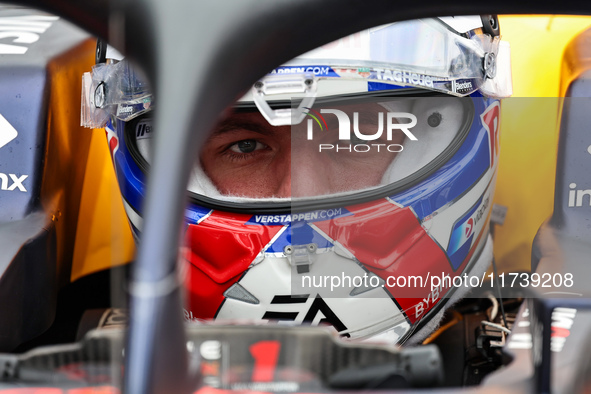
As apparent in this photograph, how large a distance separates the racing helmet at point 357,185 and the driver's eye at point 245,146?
0.06 metres

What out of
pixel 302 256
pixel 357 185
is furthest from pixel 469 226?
pixel 302 256

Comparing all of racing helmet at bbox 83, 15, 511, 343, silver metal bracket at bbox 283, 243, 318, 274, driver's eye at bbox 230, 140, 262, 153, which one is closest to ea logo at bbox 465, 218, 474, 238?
racing helmet at bbox 83, 15, 511, 343

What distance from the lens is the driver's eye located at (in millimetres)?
1240

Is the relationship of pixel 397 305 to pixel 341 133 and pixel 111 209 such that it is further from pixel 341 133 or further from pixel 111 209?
pixel 111 209

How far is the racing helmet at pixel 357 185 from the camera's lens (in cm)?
102

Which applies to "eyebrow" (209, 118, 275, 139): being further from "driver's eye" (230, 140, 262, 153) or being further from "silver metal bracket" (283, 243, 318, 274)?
"silver metal bracket" (283, 243, 318, 274)

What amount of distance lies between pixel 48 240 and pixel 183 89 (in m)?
0.89

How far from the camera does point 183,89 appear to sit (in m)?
0.30

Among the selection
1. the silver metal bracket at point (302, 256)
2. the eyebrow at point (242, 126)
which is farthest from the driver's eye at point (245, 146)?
the silver metal bracket at point (302, 256)

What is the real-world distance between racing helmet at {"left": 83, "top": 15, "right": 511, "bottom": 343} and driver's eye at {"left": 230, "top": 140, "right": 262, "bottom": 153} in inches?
2.4

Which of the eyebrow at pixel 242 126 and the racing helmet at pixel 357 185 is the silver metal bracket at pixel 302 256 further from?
the eyebrow at pixel 242 126

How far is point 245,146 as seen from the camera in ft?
4.10

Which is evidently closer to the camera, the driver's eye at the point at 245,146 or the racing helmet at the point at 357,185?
the racing helmet at the point at 357,185

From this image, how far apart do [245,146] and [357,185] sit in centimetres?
26
